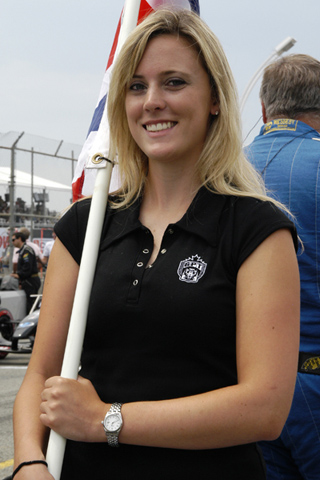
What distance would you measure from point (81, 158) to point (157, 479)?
162cm

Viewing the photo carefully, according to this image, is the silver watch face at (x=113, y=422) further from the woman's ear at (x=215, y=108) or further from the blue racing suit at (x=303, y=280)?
the blue racing suit at (x=303, y=280)

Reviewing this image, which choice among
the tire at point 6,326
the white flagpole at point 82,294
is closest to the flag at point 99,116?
the white flagpole at point 82,294

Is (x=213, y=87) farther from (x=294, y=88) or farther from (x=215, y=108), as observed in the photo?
(x=294, y=88)

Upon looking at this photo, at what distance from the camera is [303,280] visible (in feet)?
7.91

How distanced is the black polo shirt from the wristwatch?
63 mm

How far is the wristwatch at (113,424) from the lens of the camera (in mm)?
1529

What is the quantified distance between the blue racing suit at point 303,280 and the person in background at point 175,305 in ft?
2.11

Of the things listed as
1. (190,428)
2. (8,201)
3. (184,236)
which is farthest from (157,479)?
(8,201)

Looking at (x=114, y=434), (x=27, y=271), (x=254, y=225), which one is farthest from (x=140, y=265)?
(x=27, y=271)

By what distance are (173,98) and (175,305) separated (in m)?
0.59

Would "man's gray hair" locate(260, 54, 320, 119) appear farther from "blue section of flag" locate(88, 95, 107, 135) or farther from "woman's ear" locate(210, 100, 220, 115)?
"woman's ear" locate(210, 100, 220, 115)

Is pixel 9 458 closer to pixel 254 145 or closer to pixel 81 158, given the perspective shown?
pixel 81 158

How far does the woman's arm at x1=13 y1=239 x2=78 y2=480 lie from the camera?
5.57 feet

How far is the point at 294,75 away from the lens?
2.71 m
